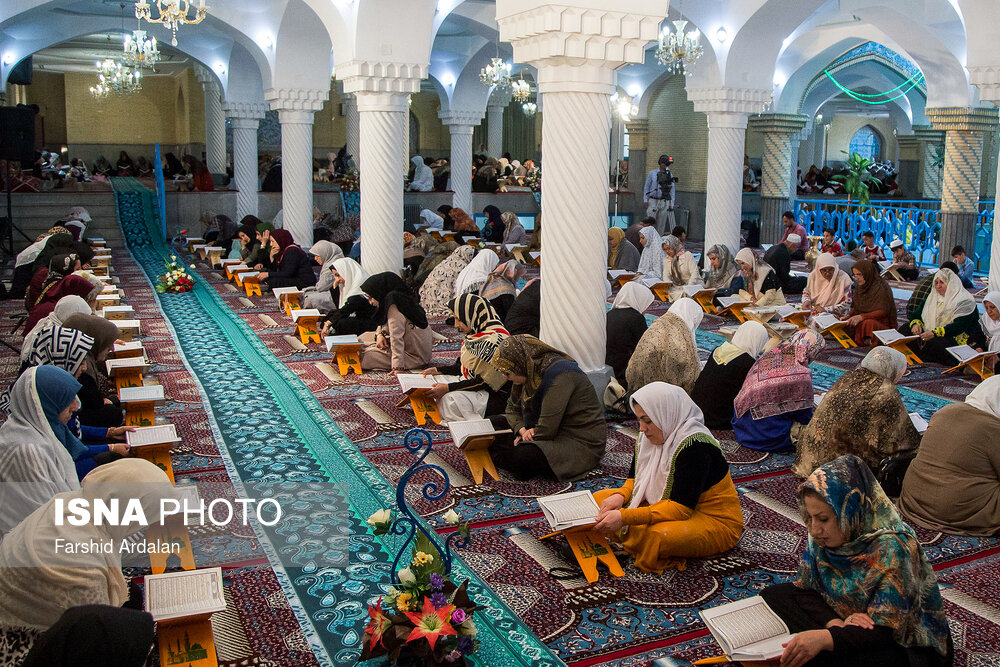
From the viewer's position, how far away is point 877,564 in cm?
235

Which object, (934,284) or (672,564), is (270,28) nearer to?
(934,284)

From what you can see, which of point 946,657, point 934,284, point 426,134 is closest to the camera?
point 946,657

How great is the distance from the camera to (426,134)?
918 inches

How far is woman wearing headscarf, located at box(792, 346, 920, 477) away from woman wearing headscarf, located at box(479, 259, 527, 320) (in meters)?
2.92

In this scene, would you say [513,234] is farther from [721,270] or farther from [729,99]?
[721,270]

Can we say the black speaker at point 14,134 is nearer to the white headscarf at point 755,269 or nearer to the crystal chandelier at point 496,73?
the crystal chandelier at point 496,73

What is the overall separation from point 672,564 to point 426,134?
2094cm

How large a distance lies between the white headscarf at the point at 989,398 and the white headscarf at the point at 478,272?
13.1 ft

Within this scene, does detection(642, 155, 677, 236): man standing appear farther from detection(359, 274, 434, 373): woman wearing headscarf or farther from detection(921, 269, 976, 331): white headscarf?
detection(359, 274, 434, 373): woman wearing headscarf

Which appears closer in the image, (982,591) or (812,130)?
(982,591)

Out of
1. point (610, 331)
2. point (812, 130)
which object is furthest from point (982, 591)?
point (812, 130)

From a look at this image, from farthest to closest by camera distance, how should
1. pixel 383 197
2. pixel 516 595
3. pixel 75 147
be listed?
1. pixel 75 147
2. pixel 383 197
3. pixel 516 595

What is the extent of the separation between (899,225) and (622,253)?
15.6 ft

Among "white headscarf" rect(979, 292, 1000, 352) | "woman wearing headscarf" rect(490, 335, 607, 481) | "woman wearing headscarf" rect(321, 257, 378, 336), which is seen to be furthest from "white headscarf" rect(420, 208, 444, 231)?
"woman wearing headscarf" rect(490, 335, 607, 481)
